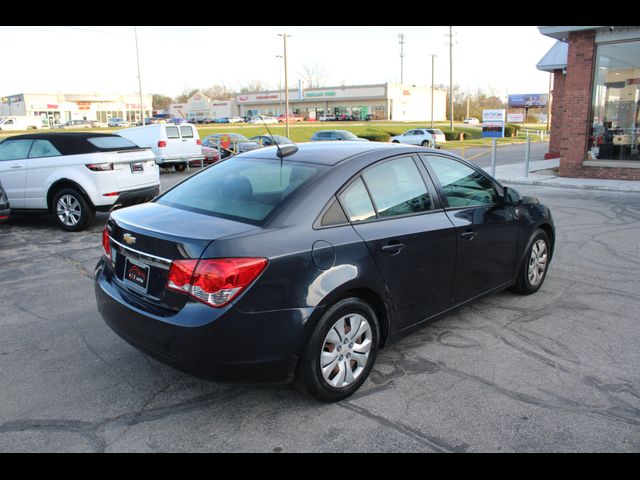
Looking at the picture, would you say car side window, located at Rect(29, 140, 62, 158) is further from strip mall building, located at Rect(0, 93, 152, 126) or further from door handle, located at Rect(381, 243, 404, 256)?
strip mall building, located at Rect(0, 93, 152, 126)

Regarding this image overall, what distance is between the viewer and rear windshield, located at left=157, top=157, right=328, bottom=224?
3.41 meters

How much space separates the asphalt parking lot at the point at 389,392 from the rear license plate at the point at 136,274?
0.77 metres

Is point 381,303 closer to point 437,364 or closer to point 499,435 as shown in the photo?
point 437,364

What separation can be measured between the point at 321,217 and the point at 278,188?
1.38 ft

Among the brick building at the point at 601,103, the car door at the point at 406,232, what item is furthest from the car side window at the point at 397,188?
the brick building at the point at 601,103

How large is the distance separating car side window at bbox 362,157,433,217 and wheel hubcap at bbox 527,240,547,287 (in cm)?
181

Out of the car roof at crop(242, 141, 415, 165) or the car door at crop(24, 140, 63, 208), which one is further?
the car door at crop(24, 140, 63, 208)

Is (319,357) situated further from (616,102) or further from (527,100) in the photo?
(527,100)

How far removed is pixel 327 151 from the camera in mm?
3936

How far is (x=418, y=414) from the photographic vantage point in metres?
3.21

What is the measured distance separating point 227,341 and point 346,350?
0.83 meters

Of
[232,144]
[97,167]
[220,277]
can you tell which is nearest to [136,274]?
[220,277]

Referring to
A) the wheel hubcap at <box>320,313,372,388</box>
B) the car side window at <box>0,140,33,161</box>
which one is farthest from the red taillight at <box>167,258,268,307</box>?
the car side window at <box>0,140,33,161</box>

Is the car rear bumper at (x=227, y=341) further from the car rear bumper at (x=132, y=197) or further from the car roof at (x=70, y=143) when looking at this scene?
the car roof at (x=70, y=143)
